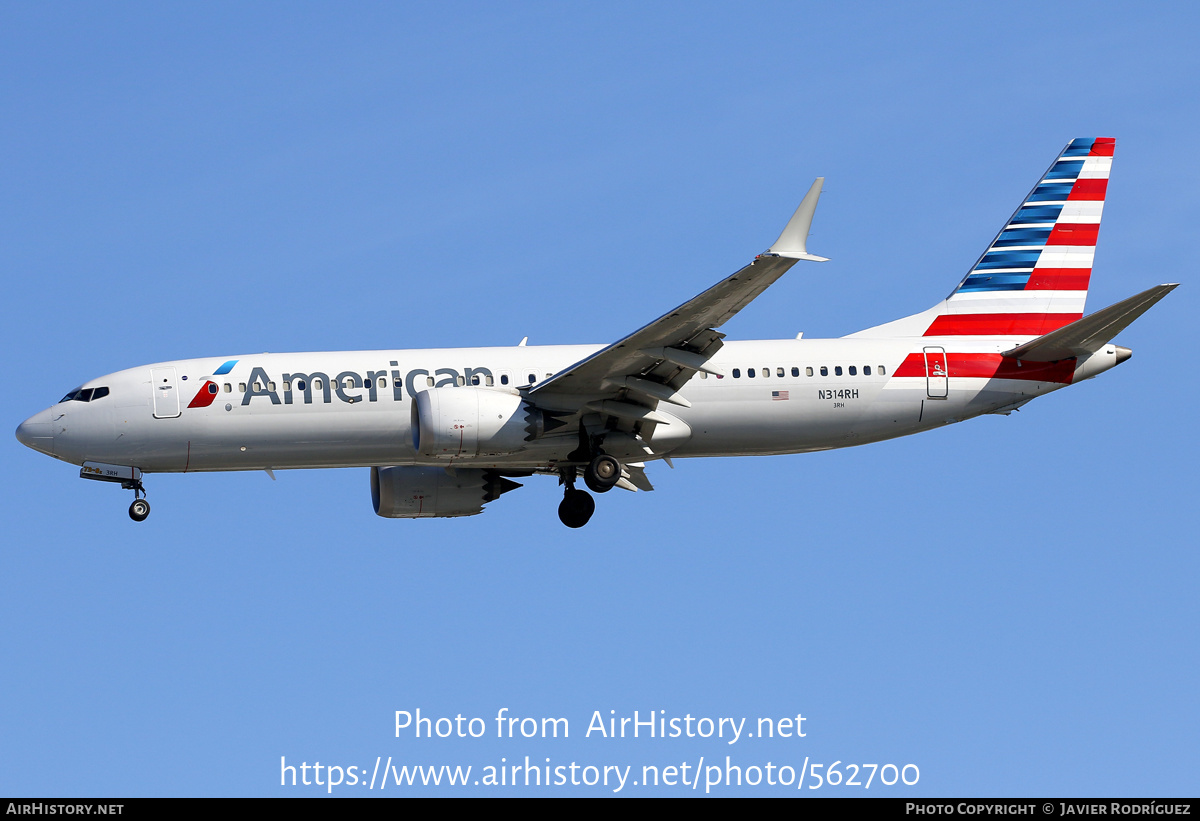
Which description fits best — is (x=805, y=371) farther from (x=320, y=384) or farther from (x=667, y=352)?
(x=320, y=384)

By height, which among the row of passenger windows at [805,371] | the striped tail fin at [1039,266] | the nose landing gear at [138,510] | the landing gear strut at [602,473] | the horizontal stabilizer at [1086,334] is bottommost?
the nose landing gear at [138,510]

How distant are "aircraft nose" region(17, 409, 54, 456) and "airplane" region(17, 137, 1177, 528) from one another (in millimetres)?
29

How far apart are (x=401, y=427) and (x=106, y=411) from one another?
6016mm

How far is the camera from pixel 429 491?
32406mm

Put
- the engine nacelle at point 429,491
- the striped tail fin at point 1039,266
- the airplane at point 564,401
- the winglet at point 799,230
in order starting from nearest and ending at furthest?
the winglet at point 799,230 < the airplane at point 564,401 < the engine nacelle at point 429,491 < the striped tail fin at point 1039,266

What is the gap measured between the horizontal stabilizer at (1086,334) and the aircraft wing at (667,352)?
7603 mm

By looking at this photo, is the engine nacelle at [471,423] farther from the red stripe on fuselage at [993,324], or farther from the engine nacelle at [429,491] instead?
the red stripe on fuselage at [993,324]

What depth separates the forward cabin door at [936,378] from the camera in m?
30.8

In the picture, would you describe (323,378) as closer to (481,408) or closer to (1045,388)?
(481,408)

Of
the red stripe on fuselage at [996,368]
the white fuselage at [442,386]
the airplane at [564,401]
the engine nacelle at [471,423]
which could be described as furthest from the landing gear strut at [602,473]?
the red stripe on fuselage at [996,368]

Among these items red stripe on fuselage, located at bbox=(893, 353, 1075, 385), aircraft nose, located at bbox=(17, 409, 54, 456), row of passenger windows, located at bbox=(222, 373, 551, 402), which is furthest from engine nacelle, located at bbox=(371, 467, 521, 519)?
red stripe on fuselage, located at bbox=(893, 353, 1075, 385)

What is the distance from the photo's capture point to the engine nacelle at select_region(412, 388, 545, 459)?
27.8 m
